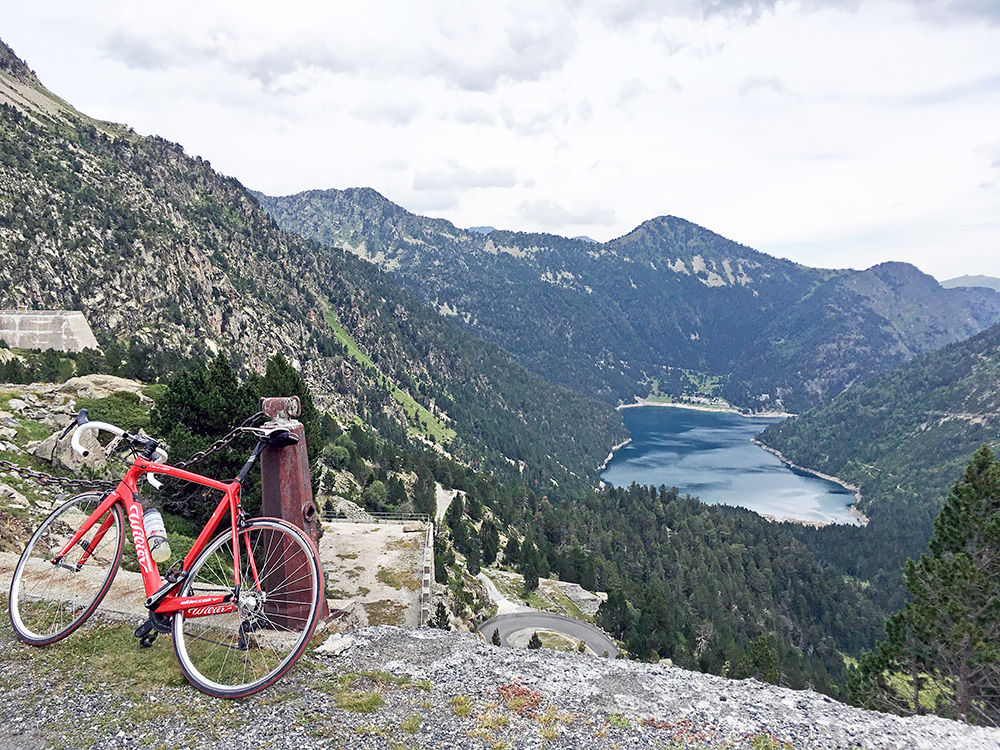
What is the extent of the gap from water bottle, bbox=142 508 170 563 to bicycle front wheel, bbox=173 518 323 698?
0.63m

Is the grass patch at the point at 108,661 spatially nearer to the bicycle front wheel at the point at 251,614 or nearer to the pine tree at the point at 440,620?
the bicycle front wheel at the point at 251,614

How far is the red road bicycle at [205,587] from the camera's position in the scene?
278 inches

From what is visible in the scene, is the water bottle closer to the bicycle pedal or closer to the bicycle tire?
the bicycle tire

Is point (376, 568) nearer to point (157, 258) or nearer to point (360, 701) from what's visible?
point (360, 701)

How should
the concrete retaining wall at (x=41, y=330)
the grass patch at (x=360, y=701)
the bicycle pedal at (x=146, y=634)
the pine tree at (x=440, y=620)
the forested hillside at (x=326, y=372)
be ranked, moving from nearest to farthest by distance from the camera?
1. the grass patch at (x=360, y=701)
2. the bicycle pedal at (x=146, y=634)
3. the pine tree at (x=440, y=620)
4. the concrete retaining wall at (x=41, y=330)
5. the forested hillside at (x=326, y=372)

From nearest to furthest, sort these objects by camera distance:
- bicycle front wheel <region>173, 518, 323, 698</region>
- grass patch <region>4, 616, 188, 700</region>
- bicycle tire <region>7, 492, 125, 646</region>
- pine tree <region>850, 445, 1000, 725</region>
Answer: bicycle front wheel <region>173, 518, 323, 698</region>
grass patch <region>4, 616, 188, 700</region>
bicycle tire <region>7, 492, 125, 646</region>
pine tree <region>850, 445, 1000, 725</region>

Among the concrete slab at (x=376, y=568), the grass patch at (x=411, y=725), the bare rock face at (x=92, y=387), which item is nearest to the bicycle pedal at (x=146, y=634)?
the grass patch at (x=411, y=725)

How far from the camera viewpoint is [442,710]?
7.60 m

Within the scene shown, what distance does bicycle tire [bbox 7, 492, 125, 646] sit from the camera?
26.7 feet

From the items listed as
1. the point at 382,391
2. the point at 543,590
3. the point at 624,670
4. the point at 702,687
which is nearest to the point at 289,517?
the point at 624,670

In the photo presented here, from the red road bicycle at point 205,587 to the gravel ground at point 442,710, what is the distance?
16.3 inches

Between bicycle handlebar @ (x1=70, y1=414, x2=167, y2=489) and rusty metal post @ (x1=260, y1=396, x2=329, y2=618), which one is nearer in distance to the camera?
bicycle handlebar @ (x1=70, y1=414, x2=167, y2=489)

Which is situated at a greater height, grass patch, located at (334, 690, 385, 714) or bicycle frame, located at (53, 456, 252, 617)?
bicycle frame, located at (53, 456, 252, 617)

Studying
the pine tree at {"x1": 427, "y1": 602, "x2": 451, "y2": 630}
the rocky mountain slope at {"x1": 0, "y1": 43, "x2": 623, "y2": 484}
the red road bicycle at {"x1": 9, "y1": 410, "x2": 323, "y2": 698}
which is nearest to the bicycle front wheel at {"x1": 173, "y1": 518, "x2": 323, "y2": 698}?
the red road bicycle at {"x1": 9, "y1": 410, "x2": 323, "y2": 698}
